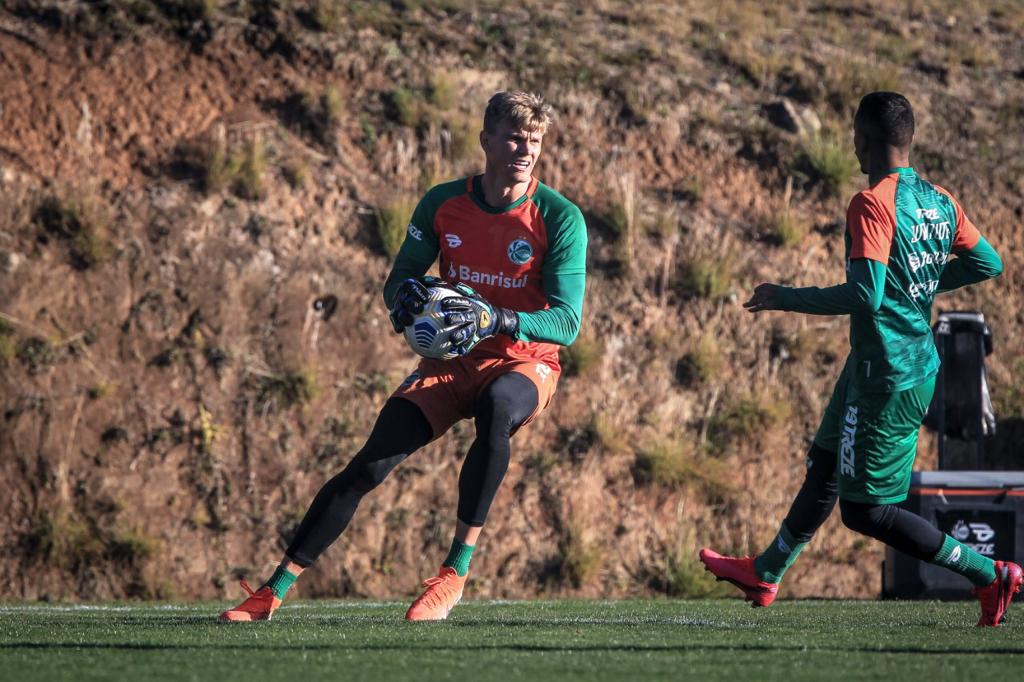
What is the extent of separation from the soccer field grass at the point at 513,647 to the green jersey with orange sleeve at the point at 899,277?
110cm

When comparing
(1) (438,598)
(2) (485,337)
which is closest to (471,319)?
(2) (485,337)

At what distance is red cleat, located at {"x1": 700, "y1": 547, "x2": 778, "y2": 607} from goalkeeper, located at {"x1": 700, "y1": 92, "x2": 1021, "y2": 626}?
753 mm

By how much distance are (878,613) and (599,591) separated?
176 inches

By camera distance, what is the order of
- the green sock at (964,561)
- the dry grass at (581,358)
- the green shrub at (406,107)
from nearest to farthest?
the green sock at (964,561)
the dry grass at (581,358)
the green shrub at (406,107)

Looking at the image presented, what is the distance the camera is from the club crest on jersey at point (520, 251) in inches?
237

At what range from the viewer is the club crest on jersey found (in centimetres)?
603

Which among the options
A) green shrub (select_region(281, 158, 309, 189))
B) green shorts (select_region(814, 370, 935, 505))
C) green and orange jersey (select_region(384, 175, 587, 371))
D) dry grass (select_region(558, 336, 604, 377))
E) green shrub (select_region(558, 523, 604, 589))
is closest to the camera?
green shorts (select_region(814, 370, 935, 505))

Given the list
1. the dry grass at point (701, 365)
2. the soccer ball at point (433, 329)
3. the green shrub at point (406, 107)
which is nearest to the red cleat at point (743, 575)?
the soccer ball at point (433, 329)

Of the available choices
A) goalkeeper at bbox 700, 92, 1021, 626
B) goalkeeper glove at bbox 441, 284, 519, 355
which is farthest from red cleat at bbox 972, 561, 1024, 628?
goalkeeper glove at bbox 441, 284, 519, 355

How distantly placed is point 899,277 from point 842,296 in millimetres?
330

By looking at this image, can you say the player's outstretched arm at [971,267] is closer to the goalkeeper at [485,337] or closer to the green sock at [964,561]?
the green sock at [964,561]

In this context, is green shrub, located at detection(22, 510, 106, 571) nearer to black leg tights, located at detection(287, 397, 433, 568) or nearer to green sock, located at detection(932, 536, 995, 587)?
black leg tights, located at detection(287, 397, 433, 568)

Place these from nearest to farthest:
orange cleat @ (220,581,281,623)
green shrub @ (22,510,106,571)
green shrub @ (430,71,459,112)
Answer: orange cleat @ (220,581,281,623) < green shrub @ (22,510,106,571) < green shrub @ (430,71,459,112)

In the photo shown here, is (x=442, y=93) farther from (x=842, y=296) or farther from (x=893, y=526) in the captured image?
(x=893, y=526)
